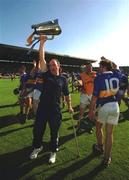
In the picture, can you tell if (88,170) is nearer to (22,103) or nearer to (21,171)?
(21,171)

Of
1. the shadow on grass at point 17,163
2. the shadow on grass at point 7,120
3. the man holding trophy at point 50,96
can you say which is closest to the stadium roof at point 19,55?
the shadow on grass at point 7,120

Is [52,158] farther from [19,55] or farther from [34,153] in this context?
[19,55]

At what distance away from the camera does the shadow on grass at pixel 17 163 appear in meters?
5.81

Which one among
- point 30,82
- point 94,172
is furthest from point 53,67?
point 30,82

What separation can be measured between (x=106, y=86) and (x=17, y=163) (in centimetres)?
262

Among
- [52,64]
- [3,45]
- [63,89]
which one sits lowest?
[63,89]

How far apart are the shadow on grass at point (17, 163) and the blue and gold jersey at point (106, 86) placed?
200cm

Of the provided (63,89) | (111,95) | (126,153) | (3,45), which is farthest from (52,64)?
(3,45)

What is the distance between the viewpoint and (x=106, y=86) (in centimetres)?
593

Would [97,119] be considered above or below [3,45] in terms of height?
below

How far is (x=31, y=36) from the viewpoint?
5.97 meters

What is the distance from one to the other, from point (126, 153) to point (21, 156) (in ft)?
8.54

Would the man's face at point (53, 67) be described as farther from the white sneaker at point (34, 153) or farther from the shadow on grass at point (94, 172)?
the shadow on grass at point (94, 172)

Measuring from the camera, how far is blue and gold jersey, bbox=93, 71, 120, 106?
591 centimetres
